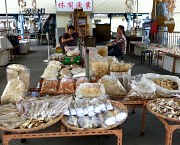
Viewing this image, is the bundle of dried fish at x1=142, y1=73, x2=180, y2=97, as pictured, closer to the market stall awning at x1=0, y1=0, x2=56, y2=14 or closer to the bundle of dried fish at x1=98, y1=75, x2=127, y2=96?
the bundle of dried fish at x1=98, y1=75, x2=127, y2=96

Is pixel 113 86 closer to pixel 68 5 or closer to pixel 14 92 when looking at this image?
pixel 14 92

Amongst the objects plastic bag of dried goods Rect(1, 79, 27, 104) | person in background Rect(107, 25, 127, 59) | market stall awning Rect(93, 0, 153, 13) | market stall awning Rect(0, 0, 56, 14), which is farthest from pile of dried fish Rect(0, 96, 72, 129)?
market stall awning Rect(0, 0, 56, 14)

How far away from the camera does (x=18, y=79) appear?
2.43 m

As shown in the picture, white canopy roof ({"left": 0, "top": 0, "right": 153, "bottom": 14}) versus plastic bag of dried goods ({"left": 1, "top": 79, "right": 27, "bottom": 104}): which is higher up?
white canopy roof ({"left": 0, "top": 0, "right": 153, "bottom": 14})

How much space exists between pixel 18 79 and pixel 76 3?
877 centimetres

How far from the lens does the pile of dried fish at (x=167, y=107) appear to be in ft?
6.36

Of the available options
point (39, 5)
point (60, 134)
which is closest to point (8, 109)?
point (60, 134)

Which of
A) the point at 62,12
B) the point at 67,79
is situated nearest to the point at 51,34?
the point at 62,12

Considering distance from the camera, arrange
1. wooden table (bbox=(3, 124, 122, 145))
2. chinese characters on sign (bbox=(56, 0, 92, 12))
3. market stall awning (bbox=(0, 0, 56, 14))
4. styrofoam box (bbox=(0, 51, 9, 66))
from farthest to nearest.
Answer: market stall awning (bbox=(0, 0, 56, 14))
chinese characters on sign (bbox=(56, 0, 92, 12))
styrofoam box (bbox=(0, 51, 9, 66))
wooden table (bbox=(3, 124, 122, 145))

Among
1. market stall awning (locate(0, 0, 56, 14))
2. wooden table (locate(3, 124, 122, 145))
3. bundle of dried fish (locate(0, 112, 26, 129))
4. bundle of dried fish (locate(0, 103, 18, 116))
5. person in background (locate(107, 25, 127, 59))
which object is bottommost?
wooden table (locate(3, 124, 122, 145))

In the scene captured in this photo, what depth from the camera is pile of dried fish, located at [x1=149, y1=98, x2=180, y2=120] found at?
1.94 metres

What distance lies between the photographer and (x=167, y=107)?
6.72 ft

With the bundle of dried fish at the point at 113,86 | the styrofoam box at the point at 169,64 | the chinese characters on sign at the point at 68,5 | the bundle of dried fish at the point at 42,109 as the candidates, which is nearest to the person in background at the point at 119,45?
the styrofoam box at the point at 169,64

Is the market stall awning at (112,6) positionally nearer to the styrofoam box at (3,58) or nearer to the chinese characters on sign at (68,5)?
the chinese characters on sign at (68,5)
